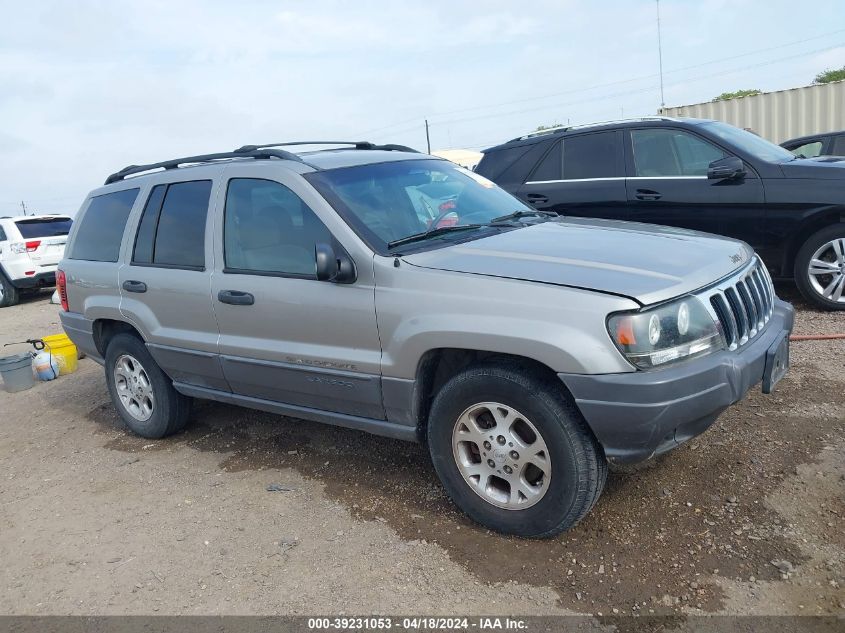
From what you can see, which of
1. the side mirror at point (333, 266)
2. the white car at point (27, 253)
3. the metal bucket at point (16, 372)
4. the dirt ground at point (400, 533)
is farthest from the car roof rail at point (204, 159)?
the white car at point (27, 253)

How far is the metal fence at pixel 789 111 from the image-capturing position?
14289 mm

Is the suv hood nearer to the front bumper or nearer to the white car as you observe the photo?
the front bumper

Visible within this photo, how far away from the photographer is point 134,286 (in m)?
4.59

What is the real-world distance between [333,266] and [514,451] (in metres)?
1.19

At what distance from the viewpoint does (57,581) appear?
10.7ft

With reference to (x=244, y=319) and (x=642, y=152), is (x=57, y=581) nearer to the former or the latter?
(x=244, y=319)

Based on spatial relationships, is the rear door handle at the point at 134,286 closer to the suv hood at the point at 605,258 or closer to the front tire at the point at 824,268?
the suv hood at the point at 605,258

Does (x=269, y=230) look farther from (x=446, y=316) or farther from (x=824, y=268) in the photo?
(x=824, y=268)

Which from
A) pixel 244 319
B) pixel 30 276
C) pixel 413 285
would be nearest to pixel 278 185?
pixel 244 319

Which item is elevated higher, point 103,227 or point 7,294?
point 103,227

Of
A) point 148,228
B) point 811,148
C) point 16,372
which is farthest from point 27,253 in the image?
point 811,148

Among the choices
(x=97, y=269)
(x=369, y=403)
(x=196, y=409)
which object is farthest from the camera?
(x=196, y=409)

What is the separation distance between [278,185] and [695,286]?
222 cm

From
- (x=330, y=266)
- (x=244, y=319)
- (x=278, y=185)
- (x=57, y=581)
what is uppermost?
(x=278, y=185)
